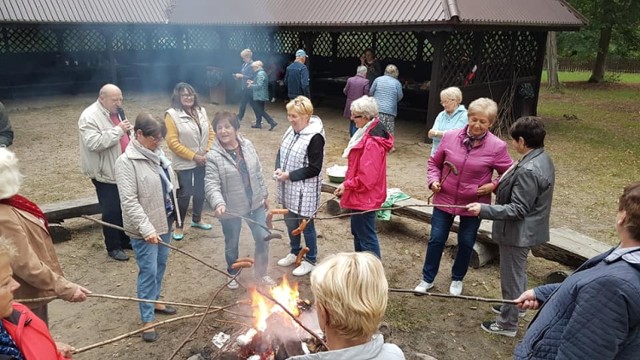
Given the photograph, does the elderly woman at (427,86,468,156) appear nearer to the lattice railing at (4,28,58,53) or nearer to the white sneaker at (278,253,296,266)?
the white sneaker at (278,253,296,266)

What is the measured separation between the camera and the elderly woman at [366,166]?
423 centimetres

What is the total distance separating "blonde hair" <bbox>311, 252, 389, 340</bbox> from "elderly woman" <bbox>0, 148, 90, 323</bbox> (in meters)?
1.79

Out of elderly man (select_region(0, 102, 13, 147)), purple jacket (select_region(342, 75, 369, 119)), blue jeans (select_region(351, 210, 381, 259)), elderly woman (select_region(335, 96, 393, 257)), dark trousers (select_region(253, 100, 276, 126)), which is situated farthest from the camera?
dark trousers (select_region(253, 100, 276, 126))

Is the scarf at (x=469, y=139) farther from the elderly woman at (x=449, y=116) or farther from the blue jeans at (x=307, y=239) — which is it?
the elderly woman at (x=449, y=116)

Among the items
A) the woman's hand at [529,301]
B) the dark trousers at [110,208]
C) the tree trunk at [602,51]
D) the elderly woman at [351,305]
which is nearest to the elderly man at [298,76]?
the dark trousers at [110,208]

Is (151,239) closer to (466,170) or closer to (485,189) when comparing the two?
(466,170)

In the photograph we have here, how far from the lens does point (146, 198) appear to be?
11.9ft

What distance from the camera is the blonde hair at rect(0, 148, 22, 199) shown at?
8.13ft

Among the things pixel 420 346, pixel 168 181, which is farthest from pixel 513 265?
pixel 168 181

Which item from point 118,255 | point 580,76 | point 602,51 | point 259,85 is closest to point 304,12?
point 259,85

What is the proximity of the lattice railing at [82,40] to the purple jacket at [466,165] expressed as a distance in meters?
15.2

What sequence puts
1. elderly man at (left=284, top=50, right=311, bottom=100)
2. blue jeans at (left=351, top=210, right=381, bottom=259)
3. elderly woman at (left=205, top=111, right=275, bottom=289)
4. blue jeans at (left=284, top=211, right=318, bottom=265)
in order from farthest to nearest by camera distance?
1. elderly man at (left=284, top=50, right=311, bottom=100)
2. blue jeans at (left=284, top=211, right=318, bottom=265)
3. blue jeans at (left=351, top=210, right=381, bottom=259)
4. elderly woman at (left=205, top=111, right=275, bottom=289)

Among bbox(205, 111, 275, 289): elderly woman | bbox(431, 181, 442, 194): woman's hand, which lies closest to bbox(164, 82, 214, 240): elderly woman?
bbox(205, 111, 275, 289): elderly woman

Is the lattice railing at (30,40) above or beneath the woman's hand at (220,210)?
above
